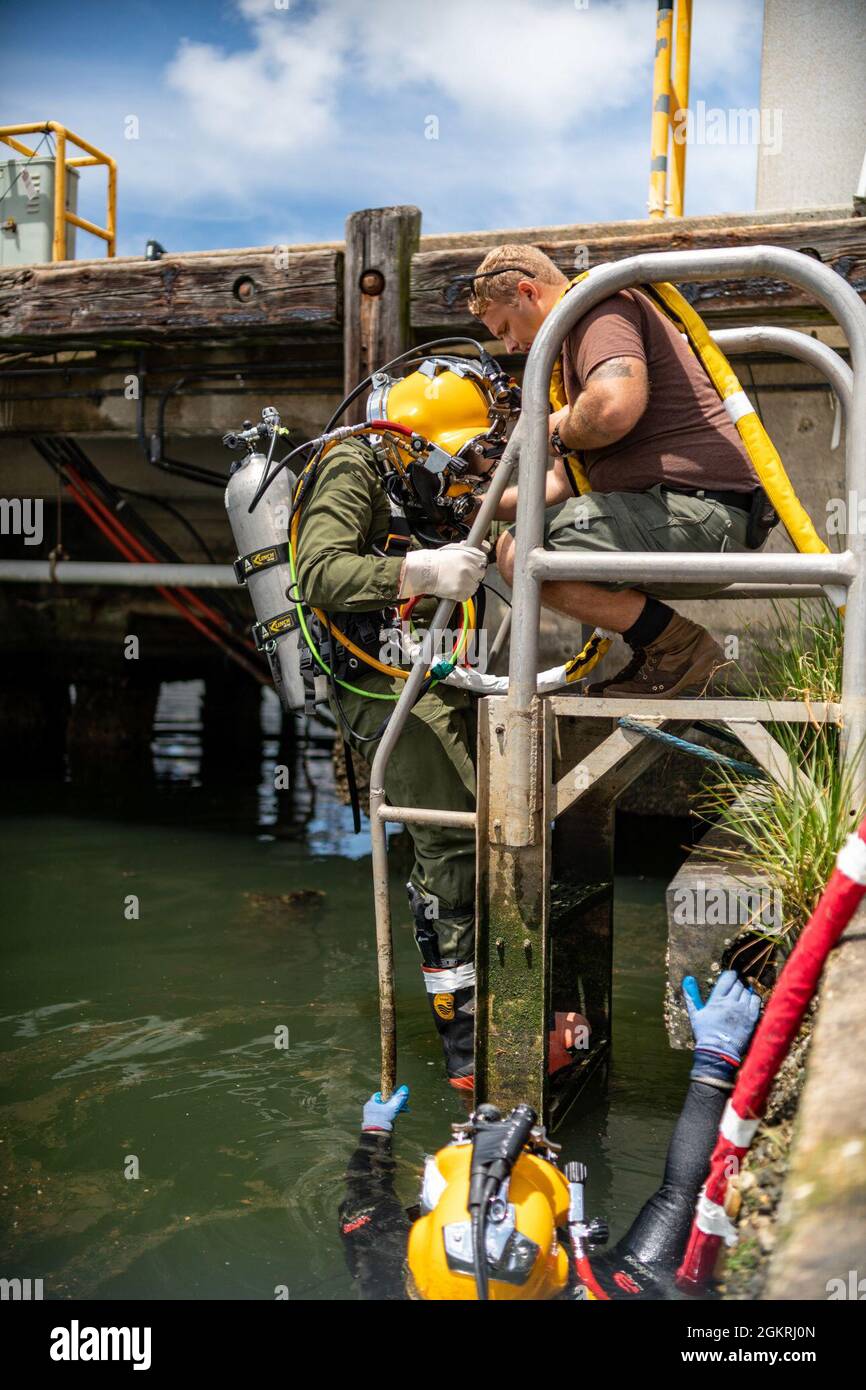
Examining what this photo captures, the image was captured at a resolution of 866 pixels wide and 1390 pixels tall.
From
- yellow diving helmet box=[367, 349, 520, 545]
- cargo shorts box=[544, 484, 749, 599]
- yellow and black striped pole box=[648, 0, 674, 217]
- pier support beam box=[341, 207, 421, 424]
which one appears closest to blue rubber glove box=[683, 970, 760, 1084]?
cargo shorts box=[544, 484, 749, 599]

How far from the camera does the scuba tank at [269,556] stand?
4133mm

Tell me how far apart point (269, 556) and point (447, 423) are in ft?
2.58

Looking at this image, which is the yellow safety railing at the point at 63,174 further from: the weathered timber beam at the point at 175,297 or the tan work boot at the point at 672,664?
the tan work boot at the point at 672,664

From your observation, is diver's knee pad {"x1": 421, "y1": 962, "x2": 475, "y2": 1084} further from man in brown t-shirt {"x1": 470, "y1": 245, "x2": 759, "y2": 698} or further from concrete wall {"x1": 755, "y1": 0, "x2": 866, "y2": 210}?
concrete wall {"x1": 755, "y1": 0, "x2": 866, "y2": 210}

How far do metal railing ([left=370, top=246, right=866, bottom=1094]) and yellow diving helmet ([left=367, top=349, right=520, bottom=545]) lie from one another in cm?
51

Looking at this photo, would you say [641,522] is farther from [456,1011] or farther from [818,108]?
[818,108]

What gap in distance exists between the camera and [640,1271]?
2.67 meters

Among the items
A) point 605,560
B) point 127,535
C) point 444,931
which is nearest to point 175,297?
point 127,535

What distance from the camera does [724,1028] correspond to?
9.37 feet

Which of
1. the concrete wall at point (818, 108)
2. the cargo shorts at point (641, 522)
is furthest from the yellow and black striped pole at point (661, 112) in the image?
the cargo shorts at point (641, 522)

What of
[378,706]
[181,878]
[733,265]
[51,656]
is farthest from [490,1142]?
[51,656]

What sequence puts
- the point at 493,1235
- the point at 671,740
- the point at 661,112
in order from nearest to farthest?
the point at 493,1235 < the point at 671,740 < the point at 661,112
